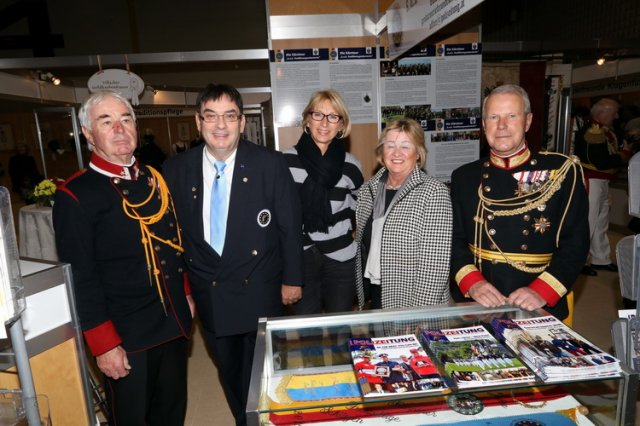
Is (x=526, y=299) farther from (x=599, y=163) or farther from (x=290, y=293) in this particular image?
(x=599, y=163)

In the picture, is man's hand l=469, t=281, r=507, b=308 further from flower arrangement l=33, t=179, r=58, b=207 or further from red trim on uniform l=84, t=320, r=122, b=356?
flower arrangement l=33, t=179, r=58, b=207

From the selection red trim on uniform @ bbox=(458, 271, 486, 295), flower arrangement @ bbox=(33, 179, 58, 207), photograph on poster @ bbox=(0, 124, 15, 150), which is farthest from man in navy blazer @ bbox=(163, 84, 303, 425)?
photograph on poster @ bbox=(0, 124, 15, 150)

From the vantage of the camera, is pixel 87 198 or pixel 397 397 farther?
pixel 87 198

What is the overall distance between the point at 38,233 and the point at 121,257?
128 inches

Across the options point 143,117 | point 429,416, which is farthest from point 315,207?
point 143,117

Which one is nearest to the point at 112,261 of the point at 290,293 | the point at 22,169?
the point at 290,293

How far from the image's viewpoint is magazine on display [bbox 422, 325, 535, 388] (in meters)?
1.06

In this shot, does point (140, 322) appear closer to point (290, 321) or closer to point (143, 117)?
point (290, 321)

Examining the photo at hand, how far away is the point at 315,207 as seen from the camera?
91.7 inches

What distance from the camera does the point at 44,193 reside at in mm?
4289

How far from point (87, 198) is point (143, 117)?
9550 mm

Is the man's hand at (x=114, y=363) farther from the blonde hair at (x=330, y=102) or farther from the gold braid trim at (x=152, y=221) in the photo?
the blonde hair at (x=330, y=102)

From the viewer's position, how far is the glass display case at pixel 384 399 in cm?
104

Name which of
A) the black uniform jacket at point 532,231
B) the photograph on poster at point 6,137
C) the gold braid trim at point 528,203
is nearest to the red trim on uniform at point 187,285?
the black uniform jacket at point 532,231
